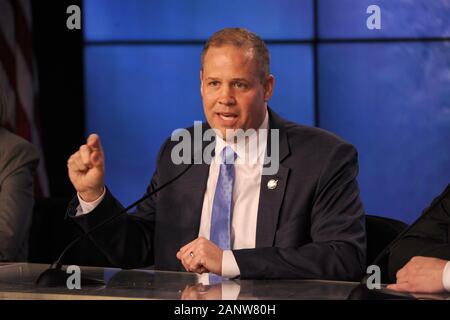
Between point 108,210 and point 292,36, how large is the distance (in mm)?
2263

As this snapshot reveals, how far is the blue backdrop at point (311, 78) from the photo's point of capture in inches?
177

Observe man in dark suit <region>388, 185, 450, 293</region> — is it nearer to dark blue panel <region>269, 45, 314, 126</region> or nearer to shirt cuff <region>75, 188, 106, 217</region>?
shirt cuff <region>75, 188, 106, 217</region>

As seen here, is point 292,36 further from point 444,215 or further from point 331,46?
point 444,215

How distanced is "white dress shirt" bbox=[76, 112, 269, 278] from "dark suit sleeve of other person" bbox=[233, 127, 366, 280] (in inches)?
3.8

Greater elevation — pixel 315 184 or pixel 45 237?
pixel 315 184

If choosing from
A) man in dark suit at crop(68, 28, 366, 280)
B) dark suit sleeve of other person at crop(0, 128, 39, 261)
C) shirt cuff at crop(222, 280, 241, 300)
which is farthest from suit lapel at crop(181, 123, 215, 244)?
dark suit sleeve of other person at crop(0, 128, 39, 261)

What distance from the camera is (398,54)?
452 cm

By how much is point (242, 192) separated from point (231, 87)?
0.33 meters

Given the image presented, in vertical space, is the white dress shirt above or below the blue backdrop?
below

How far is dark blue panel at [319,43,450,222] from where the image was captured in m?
4.49

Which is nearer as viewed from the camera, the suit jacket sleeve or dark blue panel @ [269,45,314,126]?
the suit jacket sleeve

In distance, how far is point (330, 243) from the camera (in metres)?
2.57

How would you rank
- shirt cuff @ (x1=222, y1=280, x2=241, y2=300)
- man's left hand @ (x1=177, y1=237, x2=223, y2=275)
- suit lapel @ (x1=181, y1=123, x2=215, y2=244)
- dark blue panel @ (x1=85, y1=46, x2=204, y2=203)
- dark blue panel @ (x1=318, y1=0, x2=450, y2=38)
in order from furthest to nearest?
dark blue panel @ (x1=85, y1=46, x2=204, y2=203) → dark blue panel @ (x1=318, y1=0, x2=450, y2=38) → suit lapel @ (x1=181, y1=123, x2=215, y2=244) → man's left hand @ (x1=177, y1=237, x2=223, y2=275) → shirt cuff @ (x1=222, y1=280, x2=241, y2=300)
